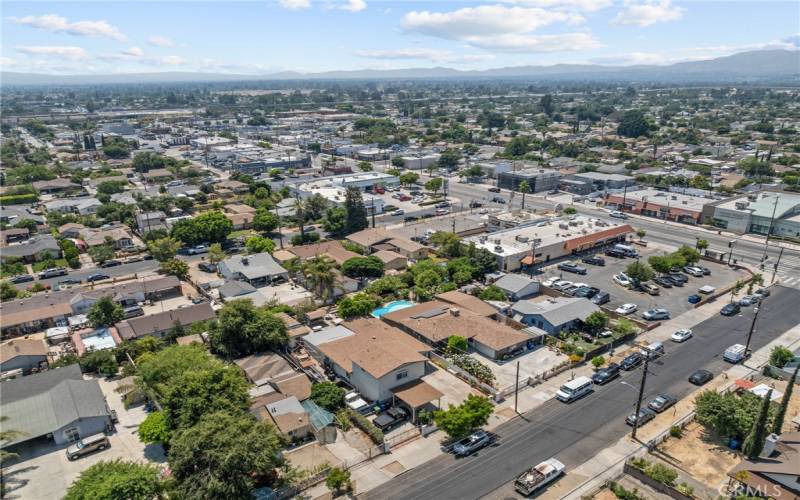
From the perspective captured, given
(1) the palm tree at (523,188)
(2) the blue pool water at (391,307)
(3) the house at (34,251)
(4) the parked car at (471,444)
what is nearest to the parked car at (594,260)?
(1) the palm tree at (523,188)

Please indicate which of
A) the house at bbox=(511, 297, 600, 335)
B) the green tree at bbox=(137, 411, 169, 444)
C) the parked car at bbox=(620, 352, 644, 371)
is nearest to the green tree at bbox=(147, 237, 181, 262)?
the green tree at bbox=(137, 411, 169, 444)

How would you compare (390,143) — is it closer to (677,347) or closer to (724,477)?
(677,347)

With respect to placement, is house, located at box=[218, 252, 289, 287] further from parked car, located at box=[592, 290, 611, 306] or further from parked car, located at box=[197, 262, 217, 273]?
parked car, located at box=[592, 290, 611, 306]

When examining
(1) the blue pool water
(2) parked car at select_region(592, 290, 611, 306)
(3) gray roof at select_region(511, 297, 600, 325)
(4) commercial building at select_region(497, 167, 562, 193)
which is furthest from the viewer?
(4) commercial building at select_region(497, 167, 562, 193)

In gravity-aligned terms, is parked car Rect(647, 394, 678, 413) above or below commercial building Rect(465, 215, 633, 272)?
below

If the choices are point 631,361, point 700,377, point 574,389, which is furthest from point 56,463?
point 700,377

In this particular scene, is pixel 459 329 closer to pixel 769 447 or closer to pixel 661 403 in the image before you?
pixel 661 403
